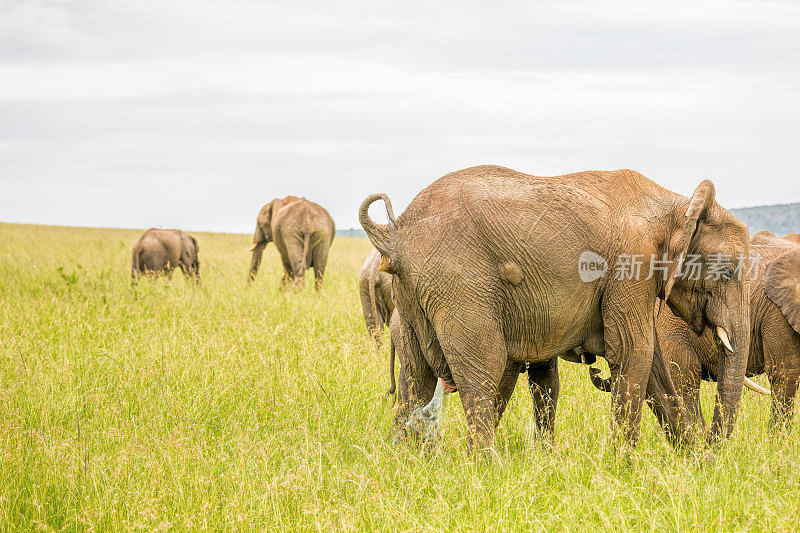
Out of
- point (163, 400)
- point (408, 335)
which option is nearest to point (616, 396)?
point (408, 335)

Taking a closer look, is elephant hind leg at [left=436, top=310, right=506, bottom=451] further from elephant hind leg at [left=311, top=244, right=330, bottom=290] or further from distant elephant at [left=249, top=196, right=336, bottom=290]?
elephant hind leg at [left=311, top=244, right=330, bottom=290]

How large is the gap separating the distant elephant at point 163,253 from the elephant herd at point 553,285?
1202 centimetres

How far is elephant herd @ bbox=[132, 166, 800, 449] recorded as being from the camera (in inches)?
184

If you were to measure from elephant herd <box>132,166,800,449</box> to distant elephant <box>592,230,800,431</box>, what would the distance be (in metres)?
0.79

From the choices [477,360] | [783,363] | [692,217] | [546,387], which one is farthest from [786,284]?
[477,360]

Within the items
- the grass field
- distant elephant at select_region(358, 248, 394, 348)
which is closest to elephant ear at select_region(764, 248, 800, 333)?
the grass field

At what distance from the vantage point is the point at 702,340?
6.37 m

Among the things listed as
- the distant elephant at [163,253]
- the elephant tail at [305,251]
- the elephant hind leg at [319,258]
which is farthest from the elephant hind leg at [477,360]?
the distant elephant at [163,253]

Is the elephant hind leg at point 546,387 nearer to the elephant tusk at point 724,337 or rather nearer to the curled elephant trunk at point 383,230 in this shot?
the elephant tusk at point 724,337

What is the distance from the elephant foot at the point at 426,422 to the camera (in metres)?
5.25

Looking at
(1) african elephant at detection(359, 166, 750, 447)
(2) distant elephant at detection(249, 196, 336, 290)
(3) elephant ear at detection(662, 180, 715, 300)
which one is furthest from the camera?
(2) distant elephant at detection(249, 196, 336, 290)

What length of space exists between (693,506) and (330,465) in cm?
234

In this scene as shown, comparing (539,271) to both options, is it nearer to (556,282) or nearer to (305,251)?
(556,282)

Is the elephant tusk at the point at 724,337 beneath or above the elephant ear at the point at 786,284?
beneath
